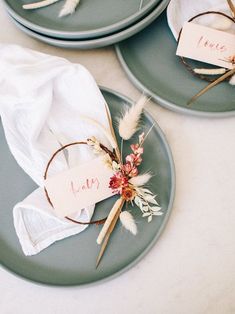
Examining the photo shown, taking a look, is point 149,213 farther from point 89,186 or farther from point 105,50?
point 105,50

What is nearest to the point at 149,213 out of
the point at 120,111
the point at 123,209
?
the point at 123,209

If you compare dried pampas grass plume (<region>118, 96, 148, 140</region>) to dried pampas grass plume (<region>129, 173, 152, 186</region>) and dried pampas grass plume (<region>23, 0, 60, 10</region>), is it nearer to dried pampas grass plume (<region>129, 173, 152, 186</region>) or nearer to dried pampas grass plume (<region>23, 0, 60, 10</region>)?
dried pampas grass plume (<region>129, 173, 152, 186</region>)

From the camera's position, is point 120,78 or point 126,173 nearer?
point 126,173

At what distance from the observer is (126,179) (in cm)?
51

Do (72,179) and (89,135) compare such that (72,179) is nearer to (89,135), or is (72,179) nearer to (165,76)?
(89,135)

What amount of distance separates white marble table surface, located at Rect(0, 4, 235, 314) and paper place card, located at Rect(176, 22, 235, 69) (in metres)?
0.12

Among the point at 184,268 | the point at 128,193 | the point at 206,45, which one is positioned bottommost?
the point at 184,268

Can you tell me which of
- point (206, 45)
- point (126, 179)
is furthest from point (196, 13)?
point (126, 179)

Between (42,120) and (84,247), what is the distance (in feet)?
0.58

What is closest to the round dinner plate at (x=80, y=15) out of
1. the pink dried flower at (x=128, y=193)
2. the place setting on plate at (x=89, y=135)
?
the place setting on plate at (x=89, y=135)

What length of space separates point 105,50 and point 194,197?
27 centimetres

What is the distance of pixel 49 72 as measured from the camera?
0.52 metres

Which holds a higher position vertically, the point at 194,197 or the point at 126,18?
the point at 126,18

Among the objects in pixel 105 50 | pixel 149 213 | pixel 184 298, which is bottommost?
pixel 184 298
